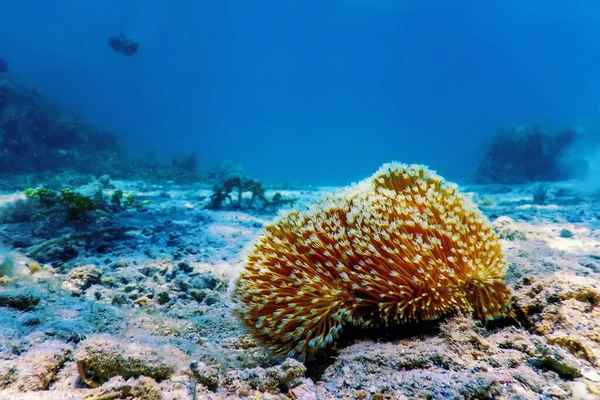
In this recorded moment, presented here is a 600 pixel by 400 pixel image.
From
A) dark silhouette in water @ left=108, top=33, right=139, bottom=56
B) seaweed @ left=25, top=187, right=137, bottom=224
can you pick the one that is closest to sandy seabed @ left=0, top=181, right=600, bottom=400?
seaweed @ left=25, top=187, right=137, bottom=224

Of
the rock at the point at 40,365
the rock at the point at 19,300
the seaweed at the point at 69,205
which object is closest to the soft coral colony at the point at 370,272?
the rock at the point at 40,365

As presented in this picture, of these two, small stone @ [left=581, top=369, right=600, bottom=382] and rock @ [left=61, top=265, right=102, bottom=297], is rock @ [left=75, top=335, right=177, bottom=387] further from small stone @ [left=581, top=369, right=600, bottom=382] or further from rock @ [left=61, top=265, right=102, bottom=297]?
rock @ [left=61, top=265, right=102, bottom=297]

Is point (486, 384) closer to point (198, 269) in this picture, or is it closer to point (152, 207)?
point (198, 269)

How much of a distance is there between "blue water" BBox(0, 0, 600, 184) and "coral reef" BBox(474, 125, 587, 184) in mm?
63352

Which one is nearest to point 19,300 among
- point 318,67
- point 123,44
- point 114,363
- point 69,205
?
point 114,363

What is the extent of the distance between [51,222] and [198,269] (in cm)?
334

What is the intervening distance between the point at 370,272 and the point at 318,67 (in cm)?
14857

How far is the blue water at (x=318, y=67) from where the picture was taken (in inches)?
3942

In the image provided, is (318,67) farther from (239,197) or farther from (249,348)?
(249,348)

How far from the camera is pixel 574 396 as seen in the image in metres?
1.31

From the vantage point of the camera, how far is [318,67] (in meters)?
138

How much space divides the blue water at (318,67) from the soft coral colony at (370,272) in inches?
3239

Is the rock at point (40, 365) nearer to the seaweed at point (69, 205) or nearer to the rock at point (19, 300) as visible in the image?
the rock at point (19, 300)

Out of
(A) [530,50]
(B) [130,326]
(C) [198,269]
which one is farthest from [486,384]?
(A) [530,50]
